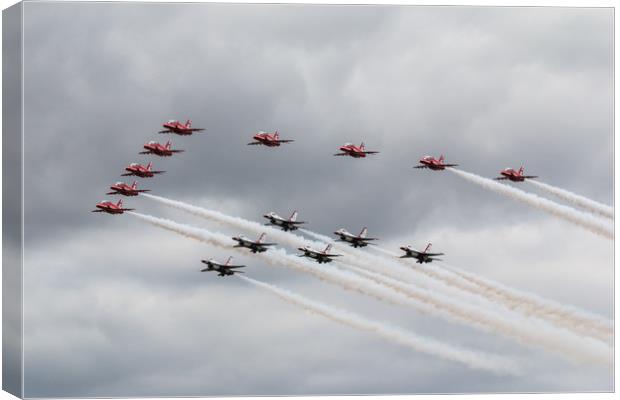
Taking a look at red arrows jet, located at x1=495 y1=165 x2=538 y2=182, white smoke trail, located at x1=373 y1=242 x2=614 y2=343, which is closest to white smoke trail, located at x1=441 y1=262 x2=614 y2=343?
white smoke trail, located at x1=373 y1=242 x2=614 y2=343

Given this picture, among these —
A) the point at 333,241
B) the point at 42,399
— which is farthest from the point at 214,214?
the point at 42,399

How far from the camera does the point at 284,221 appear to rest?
18000cm

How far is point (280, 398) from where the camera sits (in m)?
164

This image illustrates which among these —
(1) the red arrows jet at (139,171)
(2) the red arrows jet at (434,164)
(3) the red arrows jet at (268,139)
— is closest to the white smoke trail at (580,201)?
(2) the red arrows jet at (434,164)

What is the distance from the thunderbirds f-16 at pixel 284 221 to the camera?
180 m

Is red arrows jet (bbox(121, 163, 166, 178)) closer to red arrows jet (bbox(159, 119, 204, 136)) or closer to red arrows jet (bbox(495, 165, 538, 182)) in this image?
red arrows jet (bbox(159, 119, 204, 136))

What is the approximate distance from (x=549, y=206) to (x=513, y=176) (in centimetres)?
309

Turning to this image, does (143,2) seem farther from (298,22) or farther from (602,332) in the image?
(602,332)

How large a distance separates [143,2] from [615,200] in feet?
106

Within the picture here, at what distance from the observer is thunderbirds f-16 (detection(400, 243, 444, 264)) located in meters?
179

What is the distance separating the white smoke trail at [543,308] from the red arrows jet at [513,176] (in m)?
6.75

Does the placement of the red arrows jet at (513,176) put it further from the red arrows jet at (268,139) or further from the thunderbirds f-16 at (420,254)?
the red arrows jet at (268,139)

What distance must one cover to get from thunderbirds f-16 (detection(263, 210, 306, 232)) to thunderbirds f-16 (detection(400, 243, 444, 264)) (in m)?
7.36

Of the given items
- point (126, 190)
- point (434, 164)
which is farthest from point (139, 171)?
point (434, 164)
